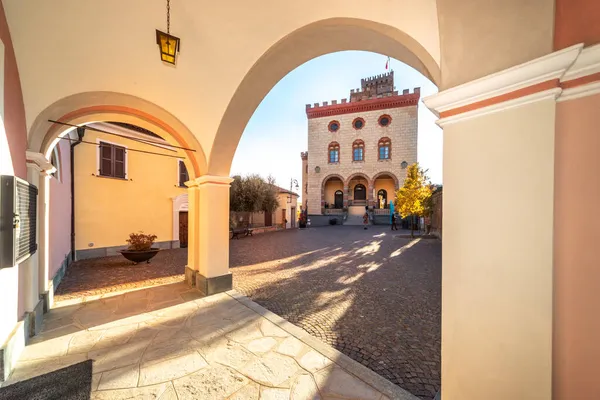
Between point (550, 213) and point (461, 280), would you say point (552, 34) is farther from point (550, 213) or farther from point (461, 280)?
point (461, 280)

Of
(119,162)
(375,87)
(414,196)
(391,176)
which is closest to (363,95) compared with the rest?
(375,87)

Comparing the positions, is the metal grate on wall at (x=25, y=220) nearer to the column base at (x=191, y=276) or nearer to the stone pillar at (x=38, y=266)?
the stone pillar at (x=38, y=266)

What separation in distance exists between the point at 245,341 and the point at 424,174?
16524 mm

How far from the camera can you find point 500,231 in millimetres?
1420

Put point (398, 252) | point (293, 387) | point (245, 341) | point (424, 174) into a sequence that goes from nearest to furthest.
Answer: point (293, 387), point (245, 341), point (398, 252), point (424, 174)

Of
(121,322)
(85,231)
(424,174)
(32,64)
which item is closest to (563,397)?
(121,322)

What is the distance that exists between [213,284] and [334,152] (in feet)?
84.4

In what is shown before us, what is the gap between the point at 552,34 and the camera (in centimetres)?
132

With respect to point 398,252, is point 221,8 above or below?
above

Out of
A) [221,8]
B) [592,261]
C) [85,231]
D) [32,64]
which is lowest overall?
[85,231]

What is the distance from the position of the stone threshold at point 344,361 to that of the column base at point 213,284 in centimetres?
134

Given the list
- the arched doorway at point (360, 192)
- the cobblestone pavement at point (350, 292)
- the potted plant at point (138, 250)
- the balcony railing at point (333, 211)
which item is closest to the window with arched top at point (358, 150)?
the arched doorway at point (360, 192)

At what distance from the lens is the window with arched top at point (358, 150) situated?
90.5ft

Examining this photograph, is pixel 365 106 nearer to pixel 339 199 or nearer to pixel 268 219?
pixel 339 199
